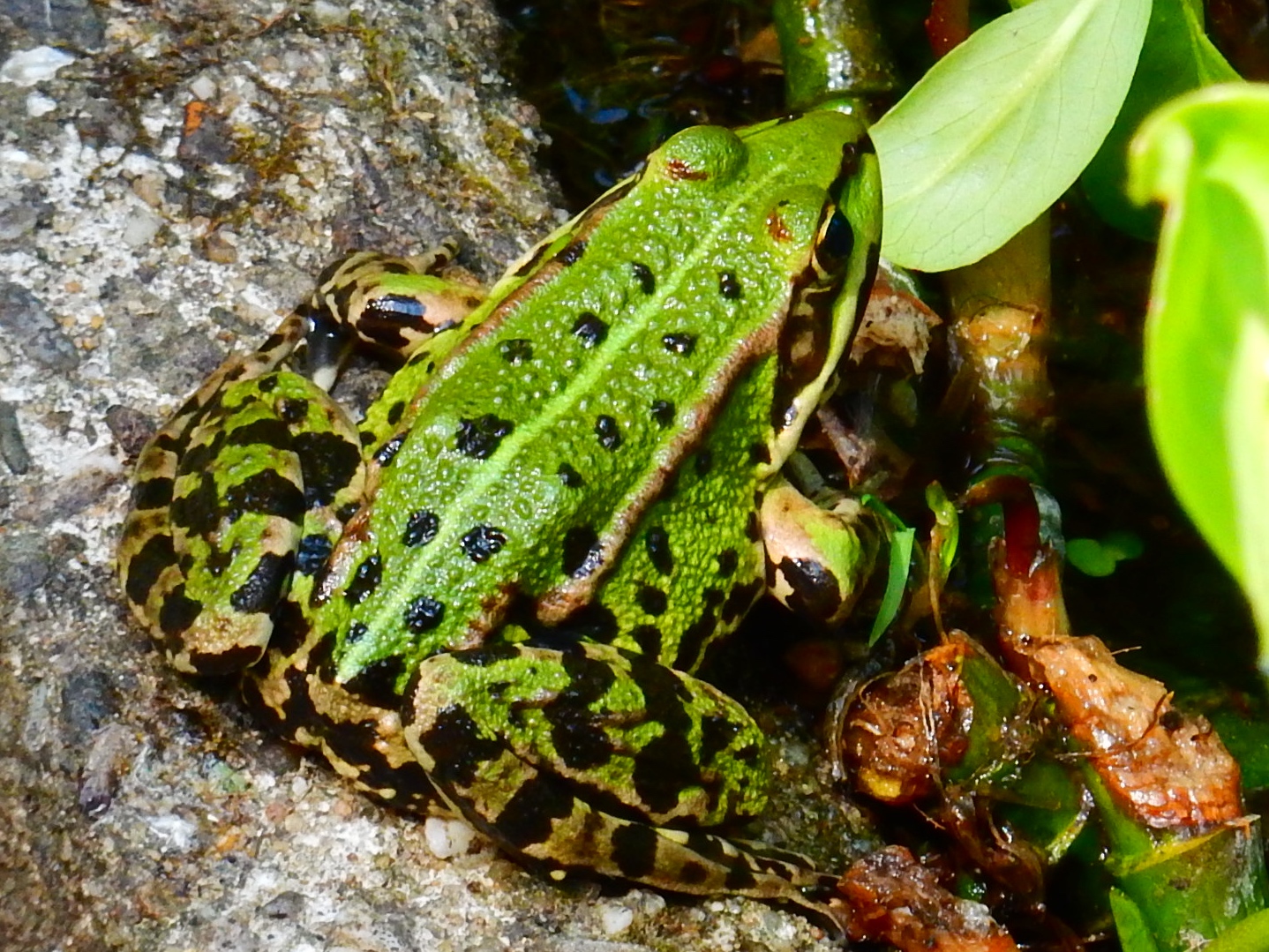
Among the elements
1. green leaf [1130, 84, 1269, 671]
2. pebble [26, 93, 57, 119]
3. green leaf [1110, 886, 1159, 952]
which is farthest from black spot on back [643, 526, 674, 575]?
pebble [26, 93, 57, 119]

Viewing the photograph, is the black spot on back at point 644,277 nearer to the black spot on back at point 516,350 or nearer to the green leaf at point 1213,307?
the black spot on back at point 516,350

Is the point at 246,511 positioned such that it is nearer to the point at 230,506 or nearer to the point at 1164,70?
the point at 230,506

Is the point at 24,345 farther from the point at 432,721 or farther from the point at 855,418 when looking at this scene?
the point at 855,418

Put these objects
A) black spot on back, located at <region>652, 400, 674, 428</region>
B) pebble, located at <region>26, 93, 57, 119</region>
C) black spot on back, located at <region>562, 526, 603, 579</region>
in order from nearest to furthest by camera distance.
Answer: black spot on back, located at <region>562, 526, 603, 579</region> < black spot on back, located at <region>652, 400, 674, 428</region> < pebble, located at <region>26, 93, 57, 119</region>

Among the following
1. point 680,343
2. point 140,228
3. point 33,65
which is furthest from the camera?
point 33,65

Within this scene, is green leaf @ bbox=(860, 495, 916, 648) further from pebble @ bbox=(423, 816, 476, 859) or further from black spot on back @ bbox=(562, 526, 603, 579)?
pebble @ bbox=(423, 816, 476, 859)

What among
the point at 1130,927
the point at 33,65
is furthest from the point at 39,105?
the point at 1130,927

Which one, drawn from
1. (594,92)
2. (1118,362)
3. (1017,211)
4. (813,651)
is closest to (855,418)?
(813,651)
